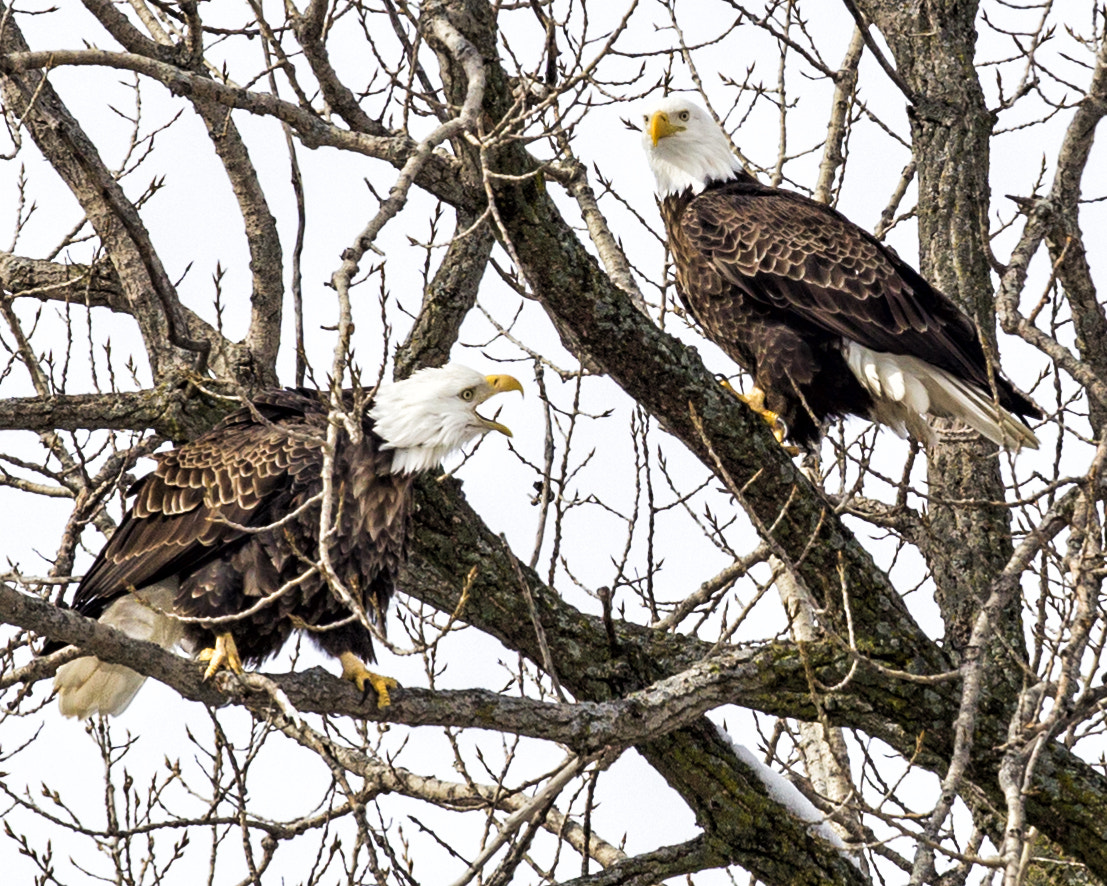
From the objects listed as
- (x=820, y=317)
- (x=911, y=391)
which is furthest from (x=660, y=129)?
(x=911, y=391)

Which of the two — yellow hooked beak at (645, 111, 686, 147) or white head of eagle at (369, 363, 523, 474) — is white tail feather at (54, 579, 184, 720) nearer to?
white head of eagle at (369, 363, 523, 474)

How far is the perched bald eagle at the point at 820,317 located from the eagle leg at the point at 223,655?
2472 mm

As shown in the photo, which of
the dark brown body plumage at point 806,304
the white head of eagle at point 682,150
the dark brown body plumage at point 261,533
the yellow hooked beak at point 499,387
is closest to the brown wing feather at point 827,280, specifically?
the dark brown body plumage at point 806,304

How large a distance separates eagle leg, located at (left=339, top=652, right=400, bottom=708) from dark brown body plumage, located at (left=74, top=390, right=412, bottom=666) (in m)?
0.06

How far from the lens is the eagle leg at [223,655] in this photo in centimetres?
366

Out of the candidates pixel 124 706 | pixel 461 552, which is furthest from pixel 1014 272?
pixel 124 706

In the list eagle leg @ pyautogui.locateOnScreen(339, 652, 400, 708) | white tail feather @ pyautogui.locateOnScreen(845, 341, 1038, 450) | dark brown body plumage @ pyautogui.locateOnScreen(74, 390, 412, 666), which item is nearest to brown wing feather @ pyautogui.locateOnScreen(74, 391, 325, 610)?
dark brown body plumage @ pyautogui.locateOnScreen(74, 390, 412, 666)

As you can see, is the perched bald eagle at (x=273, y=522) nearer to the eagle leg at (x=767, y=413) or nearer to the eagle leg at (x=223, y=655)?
the eagle leg at (x=223, y=655)

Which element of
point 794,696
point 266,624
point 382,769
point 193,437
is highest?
point 193,437

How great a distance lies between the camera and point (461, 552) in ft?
14.0

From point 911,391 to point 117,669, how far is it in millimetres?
3096

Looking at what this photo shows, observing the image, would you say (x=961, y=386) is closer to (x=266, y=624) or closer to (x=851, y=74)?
(x=851, y=74)

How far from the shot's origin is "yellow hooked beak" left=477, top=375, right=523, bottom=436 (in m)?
4.22

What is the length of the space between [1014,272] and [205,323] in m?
2.56
